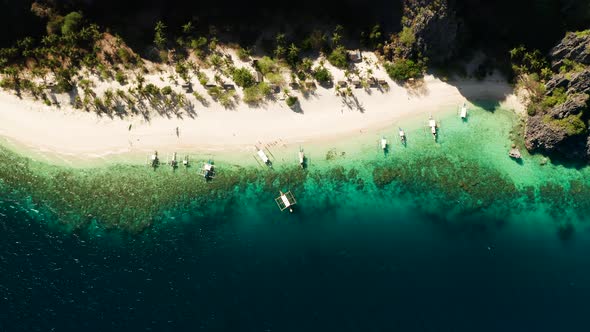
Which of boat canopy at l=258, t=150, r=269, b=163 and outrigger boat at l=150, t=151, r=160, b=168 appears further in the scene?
boat canopy at l=258, t=150, r=269, b=163

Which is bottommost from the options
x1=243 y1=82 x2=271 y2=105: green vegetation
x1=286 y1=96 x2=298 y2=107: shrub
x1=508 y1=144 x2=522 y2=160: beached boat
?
x1=508 y1=144 x2=522 y2=160: beached boat

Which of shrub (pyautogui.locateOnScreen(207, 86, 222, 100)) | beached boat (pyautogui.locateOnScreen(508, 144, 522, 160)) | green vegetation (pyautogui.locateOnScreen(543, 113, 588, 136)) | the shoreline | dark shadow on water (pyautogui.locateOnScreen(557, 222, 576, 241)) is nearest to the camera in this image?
green vegetation (pyautogui.locateOnScreen(543, 113, 588, 136))

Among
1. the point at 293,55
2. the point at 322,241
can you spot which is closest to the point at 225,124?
the point at 293,55

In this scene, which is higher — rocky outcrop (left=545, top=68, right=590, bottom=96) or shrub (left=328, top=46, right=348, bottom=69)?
shrub (left=328, top=46, right=348, bottom=69)

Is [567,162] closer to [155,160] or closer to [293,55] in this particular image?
[293,55]

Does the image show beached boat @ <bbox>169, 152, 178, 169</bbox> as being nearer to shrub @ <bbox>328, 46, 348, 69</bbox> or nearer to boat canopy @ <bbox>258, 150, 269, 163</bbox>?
boat canopy @ <bbox>258, 150, 269, 163</bbox>

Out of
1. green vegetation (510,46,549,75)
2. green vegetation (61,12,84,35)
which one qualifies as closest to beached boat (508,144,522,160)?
green vegetation (510,46,549,75)

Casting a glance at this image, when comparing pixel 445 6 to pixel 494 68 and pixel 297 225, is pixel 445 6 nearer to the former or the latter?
pixel 494 68

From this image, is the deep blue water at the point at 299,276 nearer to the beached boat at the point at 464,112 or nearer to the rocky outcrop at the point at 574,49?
the beached boat at the point at 464,112

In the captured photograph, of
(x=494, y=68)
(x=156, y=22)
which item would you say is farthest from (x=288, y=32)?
(x=494, y=68)
